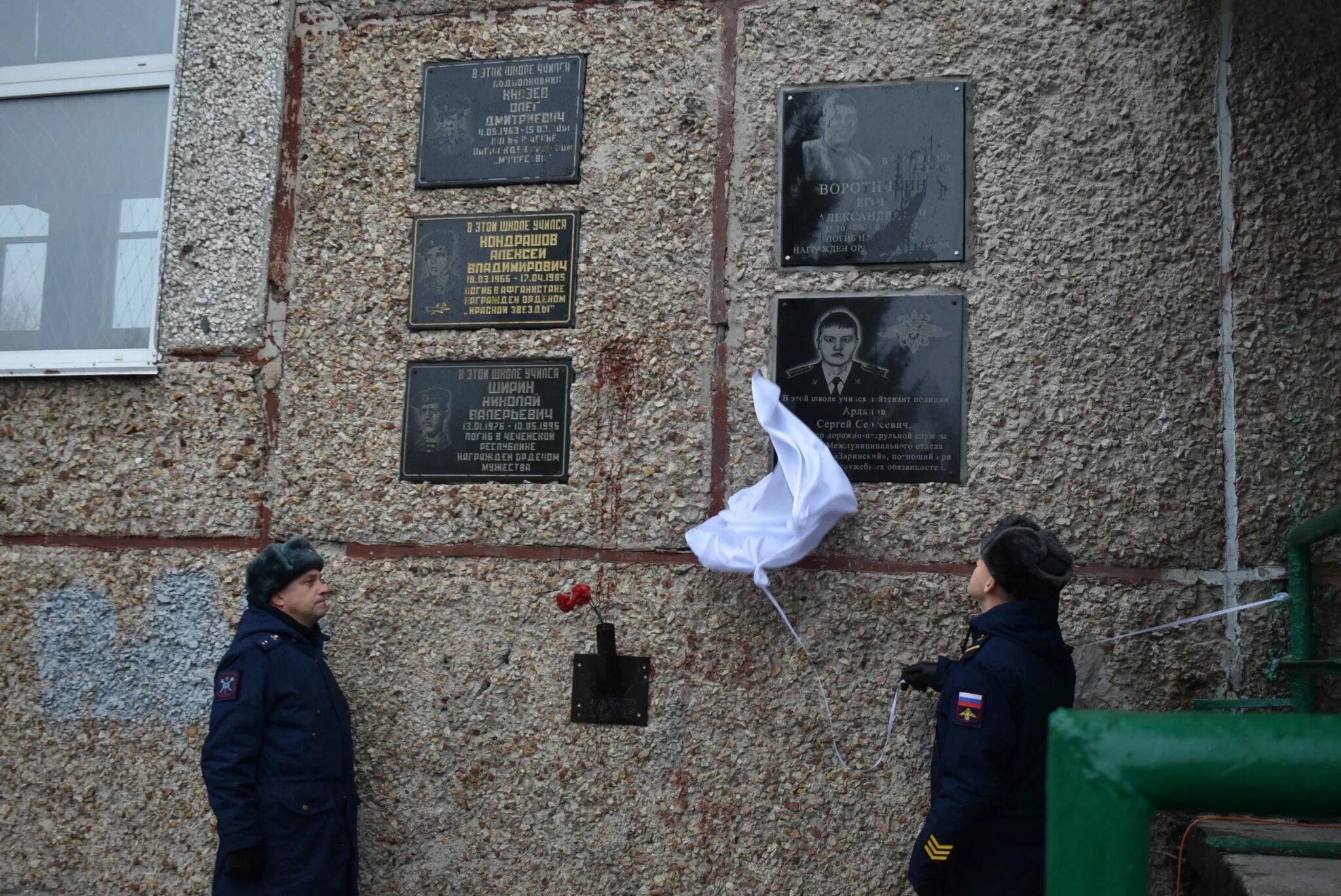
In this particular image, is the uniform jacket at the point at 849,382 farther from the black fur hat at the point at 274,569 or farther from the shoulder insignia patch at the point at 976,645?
the black fur hat at the point at 274,569

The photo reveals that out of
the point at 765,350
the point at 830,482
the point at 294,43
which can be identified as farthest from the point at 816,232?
the point at 294,43

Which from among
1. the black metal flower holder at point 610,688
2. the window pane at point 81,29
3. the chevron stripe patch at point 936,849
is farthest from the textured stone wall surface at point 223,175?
the chevron stripe patch at point 936,849

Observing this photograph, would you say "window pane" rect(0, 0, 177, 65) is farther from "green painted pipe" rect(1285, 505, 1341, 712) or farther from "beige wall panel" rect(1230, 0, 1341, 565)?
"green painted pipe" rect(1285, 505, 1341, 712)

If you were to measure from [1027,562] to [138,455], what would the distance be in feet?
10.2

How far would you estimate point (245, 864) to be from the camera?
10.5ft

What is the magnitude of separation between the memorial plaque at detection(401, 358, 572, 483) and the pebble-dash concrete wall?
0.06 metres

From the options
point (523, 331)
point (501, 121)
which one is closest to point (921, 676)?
point (523, 331)

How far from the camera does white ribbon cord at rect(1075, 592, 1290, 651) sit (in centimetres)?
346

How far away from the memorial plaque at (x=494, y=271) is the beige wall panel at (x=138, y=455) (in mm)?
750

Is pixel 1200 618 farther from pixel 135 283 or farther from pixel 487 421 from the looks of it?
pixel 135 283

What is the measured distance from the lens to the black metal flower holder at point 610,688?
373 centimetres

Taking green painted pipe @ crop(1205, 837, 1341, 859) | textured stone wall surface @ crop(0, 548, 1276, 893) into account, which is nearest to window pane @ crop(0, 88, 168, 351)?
textured stone wall surface @ crop(0, 548, 1276, 893)

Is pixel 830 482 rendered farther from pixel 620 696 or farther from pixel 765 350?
pixel 620 696

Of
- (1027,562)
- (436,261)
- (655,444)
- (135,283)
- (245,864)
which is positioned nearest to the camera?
(1027,562)
